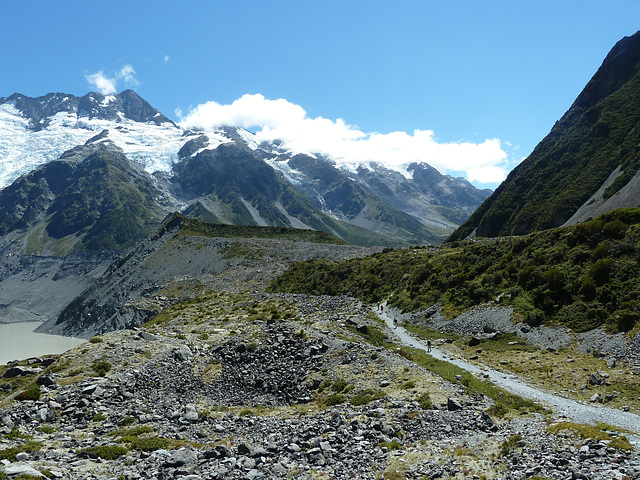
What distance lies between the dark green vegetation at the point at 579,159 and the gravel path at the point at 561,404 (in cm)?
10758

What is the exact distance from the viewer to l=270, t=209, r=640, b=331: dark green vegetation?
107 ft

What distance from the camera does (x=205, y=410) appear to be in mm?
25312

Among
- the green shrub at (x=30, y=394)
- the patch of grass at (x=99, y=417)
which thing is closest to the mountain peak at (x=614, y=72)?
the patch of grass at (x=99, y=417)

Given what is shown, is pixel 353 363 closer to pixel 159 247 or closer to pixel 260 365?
pixel 260 365

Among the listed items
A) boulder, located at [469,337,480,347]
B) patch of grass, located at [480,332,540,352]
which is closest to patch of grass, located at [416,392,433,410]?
patch of grass, located at [480,332,540,352]

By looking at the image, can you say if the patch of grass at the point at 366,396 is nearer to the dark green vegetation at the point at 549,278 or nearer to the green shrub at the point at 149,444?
the green shrub at the point at 149,444

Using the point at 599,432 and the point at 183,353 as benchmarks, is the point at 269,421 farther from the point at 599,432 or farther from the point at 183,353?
the point at 599,432

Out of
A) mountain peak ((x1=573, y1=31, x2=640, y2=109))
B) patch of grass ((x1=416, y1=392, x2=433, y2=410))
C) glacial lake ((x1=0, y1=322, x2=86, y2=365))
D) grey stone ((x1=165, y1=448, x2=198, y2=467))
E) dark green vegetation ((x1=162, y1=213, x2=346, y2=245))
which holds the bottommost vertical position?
glacial lake ((x1=0, y1=322, x2=86, y2=365))

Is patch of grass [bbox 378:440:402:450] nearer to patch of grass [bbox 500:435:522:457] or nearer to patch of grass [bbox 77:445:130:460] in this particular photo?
patch of grass [bbox 500:435:522:457]

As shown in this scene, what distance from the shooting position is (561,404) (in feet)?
73.2

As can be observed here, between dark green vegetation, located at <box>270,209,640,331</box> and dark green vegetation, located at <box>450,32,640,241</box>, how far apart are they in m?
83.4

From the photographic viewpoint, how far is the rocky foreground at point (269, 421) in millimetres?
16016

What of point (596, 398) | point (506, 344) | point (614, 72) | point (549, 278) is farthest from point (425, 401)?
point (614, 72)

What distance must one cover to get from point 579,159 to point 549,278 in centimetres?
13769
